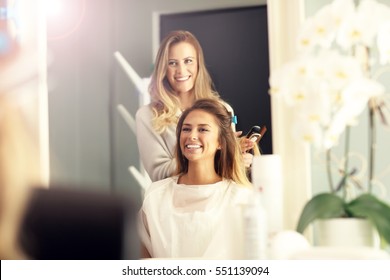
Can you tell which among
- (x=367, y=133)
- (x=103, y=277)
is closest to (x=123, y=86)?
(x=103, y=277)

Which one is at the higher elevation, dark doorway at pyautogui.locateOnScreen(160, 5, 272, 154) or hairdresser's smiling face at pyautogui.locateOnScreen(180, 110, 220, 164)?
dark doorway at pyautogui.locateOnScreen(160, 5, 272, 154)

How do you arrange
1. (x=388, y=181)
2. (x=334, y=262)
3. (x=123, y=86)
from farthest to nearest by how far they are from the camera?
(x=123, y=86)
(x=388, y=181)
(x=334, y=262)

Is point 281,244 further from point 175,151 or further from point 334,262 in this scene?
point 175,151

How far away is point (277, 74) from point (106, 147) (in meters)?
0.38

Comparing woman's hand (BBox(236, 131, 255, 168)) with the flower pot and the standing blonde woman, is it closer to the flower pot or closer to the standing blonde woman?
the standing blonde woman

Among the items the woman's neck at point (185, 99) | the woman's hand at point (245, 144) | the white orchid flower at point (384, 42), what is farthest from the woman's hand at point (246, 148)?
the white orchid flower at point (384, 42)

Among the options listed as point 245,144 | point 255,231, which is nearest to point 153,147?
point 245,144

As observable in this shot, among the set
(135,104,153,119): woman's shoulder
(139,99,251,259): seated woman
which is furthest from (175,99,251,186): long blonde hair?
(135,104,153,119): woman's shoulder

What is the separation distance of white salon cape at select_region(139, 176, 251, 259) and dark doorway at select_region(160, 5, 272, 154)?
0.13 meters

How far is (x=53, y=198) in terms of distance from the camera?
1121mm

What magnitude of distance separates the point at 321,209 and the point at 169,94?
14.7 inches

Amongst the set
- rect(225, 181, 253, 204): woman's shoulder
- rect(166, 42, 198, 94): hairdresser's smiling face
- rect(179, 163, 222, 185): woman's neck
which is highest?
rect(166, 42, 198, 94): hairdresser's smiling face

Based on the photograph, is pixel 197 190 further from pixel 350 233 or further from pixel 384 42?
pixel 384 42

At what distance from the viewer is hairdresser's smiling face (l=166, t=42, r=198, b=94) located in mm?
1096
